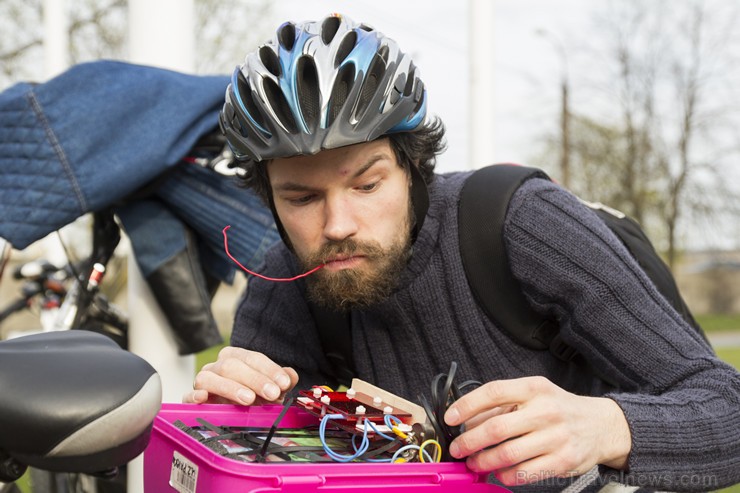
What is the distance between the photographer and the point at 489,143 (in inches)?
270

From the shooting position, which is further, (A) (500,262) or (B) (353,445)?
(A) (500,262)

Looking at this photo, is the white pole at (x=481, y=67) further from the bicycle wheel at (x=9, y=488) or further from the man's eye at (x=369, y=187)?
the man's eye at (x=369, y=187)

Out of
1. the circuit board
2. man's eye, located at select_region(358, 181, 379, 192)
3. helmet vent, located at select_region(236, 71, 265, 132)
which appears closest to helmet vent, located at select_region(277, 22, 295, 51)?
helmet vent, located at select_region(236, 71, 265, 132)

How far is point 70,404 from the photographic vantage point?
3.22 feet

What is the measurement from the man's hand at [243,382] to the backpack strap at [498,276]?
507 mm

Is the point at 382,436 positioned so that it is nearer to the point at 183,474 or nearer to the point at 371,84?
the point at 183,474

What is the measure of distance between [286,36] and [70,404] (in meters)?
1.45

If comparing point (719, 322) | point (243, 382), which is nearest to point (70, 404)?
point (243, 382)

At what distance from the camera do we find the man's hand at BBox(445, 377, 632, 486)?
4.84 ft

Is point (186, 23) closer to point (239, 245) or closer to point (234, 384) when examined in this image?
point (239, 245)

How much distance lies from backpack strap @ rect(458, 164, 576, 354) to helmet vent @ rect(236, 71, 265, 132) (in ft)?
1.89

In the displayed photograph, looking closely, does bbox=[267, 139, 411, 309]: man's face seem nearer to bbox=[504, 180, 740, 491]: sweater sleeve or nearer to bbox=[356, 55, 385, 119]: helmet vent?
bbox=[356, 55, 385, 119]: helmet vent

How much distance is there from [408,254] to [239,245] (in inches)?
52.7

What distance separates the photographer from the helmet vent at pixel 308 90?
2.02 metres
